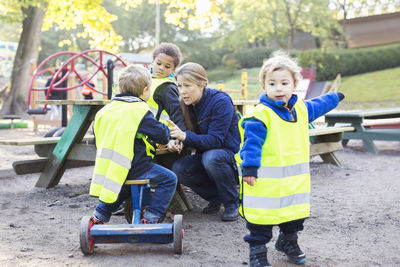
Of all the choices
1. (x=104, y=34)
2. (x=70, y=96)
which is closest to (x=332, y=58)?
(x=104, y=34)

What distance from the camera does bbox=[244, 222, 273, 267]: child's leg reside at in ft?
Result: 8.55

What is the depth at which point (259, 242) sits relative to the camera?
2.62 meters

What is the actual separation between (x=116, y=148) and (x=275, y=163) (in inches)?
40.5

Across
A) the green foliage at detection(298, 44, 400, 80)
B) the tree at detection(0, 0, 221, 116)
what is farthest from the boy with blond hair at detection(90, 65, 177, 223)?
the green foliage at detection(298, 44, 400, 80)

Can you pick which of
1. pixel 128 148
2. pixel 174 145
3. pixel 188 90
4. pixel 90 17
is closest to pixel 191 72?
pixel 188 90

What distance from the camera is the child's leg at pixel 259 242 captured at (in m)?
2.61

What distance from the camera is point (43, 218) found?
384 cm

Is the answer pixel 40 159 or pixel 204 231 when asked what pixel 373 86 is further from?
pixel 204 231

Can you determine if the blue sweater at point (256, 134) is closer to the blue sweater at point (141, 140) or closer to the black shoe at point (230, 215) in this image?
the blue sweater at point (141, 140)

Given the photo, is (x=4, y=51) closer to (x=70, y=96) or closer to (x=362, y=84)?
(x=70, y=96)

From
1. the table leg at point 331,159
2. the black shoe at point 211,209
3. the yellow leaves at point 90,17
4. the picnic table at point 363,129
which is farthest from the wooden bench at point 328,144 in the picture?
the yellow leaves at point 90,17

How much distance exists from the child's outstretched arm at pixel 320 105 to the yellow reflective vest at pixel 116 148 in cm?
106

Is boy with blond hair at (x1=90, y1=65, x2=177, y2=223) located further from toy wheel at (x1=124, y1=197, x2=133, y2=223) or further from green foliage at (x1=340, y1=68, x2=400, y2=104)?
green foliage at (x1=340, y1=68, x2=400, y2=104)

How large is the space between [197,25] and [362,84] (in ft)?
46.6
